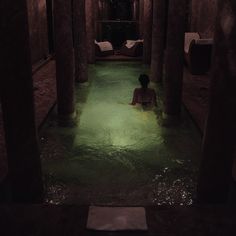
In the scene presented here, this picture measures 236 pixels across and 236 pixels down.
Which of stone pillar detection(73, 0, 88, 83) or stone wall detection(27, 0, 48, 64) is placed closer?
stone pillar detection(73, 0, 88, 83)

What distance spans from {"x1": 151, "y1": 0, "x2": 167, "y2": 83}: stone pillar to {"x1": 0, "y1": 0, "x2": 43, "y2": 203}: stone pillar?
281 inches

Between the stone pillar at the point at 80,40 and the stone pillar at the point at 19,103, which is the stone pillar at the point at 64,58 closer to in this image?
the stone pillar at the point at 80,40

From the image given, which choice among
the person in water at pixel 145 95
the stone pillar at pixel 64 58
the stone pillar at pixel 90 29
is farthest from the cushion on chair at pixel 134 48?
the stone pillar at pixel 64 58

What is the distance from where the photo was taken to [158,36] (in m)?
10.3

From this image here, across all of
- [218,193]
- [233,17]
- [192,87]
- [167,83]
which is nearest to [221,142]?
[218,193]

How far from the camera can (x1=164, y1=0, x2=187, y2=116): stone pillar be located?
6695mm

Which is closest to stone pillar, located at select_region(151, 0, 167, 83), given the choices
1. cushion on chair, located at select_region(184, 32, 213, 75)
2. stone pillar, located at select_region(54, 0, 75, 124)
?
cushion on chair, located at select_region(184, 32, 213, 75)

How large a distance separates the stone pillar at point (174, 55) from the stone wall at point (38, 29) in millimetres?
6927

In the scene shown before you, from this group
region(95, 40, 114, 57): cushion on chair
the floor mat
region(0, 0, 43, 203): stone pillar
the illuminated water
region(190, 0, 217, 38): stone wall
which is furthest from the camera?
region(95, 40, 114, 57): cushion on chair

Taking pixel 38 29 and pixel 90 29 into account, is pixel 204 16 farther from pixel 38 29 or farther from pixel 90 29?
pixel 38 29

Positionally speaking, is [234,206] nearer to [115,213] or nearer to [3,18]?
[115,213]

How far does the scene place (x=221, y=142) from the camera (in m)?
3.72

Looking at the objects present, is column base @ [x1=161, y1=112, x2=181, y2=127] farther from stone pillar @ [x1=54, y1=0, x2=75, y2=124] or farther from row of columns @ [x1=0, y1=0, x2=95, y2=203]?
row of columns @ [x1=0, y1=0, x2=95, y2=203]

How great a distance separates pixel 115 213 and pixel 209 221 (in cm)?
92
